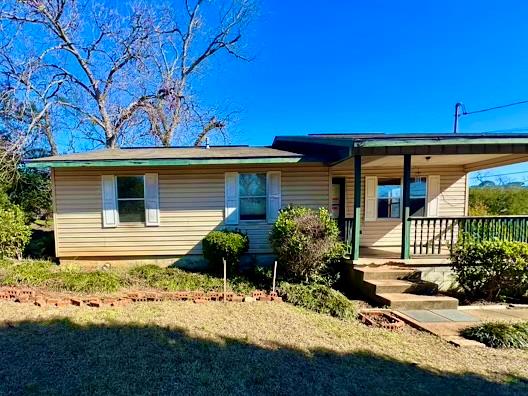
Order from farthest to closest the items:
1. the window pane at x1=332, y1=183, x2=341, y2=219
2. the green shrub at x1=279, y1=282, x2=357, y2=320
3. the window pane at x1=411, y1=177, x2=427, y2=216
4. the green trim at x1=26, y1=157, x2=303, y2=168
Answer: the window pane at x1=411, y1=177, x2=427, y2=216 → the window pane at x1=332, y1=183, x2=341, y2=219 → the green trim at x1=26, y1=157, x2=303, y2=168 → the green shrub at x1=279, y1=282, x2=357, y2=320

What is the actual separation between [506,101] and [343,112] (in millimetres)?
13041

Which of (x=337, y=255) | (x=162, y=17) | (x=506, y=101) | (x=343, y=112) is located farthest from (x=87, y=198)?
(x=506, y=101)

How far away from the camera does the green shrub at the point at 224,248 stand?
752 centimetres

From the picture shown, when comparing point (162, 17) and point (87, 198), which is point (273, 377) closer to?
point (87, 198)

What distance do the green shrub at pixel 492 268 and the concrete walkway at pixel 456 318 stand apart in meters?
0.46

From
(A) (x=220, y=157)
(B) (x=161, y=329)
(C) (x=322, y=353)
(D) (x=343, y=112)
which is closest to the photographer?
(C) (x=322, y=353)

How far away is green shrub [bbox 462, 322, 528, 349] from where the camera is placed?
423cm

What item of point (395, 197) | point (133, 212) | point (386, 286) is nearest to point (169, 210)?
point (133, 212)

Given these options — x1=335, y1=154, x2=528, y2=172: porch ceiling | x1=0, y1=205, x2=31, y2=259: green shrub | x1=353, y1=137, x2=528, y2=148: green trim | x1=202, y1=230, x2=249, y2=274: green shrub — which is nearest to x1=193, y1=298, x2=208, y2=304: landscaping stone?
x1=202, y1=230, x2=249, y2=274: green shrub

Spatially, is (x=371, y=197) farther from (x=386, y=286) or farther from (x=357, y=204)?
(x=386, y=286)

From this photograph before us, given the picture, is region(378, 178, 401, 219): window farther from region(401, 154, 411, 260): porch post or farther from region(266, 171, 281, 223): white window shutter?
region(266, 171, 281, 223): white window shutter

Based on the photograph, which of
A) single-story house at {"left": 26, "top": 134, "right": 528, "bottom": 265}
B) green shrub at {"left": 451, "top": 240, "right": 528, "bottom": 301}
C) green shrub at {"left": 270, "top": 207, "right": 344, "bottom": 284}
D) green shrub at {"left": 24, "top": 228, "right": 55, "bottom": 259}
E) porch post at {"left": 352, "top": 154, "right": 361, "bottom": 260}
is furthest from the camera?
green shrub at {"left": 24, "top": 228, "right": 55, "bottom": 259}

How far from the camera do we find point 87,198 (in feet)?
27.3

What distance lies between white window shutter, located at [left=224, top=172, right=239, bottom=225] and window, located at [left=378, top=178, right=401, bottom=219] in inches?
189
